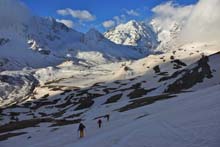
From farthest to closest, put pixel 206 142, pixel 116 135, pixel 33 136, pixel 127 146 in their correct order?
pixel 33 136, pixel 116 135, pixel 127 146, pixel 206 142

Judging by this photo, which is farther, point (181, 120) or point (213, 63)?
point (213, 63)

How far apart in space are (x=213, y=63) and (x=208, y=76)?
17.6m

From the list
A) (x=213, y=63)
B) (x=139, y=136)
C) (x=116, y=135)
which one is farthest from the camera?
(x=213, y=63)

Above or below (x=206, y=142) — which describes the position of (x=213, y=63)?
above

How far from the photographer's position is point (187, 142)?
30.8 metres

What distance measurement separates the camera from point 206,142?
2923 centimetres

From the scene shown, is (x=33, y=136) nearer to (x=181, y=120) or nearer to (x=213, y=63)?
(x=181, y=120)

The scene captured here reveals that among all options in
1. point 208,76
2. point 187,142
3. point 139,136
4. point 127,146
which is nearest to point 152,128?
point 139,136

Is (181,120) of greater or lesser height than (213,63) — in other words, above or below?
below

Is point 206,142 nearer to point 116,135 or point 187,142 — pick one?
point 187,142

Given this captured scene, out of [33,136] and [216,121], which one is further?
[33,136]

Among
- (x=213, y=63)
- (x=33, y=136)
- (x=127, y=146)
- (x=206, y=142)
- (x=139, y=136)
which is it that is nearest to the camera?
(x=206, y=142)

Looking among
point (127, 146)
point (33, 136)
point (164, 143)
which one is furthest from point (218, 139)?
point (33, 136)

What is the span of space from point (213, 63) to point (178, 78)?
1341cm
